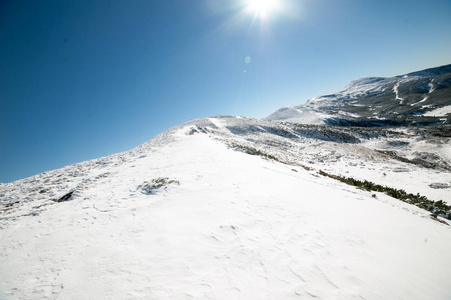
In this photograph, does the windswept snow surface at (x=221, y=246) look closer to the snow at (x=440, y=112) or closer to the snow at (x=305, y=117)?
the snow at (x=305, y=117)

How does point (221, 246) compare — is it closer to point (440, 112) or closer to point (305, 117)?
point (305, 117)

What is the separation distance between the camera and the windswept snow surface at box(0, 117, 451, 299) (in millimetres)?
3123

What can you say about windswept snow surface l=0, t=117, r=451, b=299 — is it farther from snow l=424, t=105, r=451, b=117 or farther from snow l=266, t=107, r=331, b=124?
snow l=424, t=105, r=451, b=117

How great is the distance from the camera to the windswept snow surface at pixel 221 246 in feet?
10.2

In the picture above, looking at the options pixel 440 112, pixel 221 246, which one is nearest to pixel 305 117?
pixel 440 112

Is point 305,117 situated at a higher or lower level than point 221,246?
higher

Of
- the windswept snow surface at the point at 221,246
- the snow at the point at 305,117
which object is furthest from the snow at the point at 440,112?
the windswept snow surface at the point at 221,246

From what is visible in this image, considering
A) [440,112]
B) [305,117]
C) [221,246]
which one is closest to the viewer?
[221,246]

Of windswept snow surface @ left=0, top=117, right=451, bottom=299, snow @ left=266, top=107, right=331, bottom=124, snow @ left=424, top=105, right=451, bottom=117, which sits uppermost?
snow @ left=266, top=107, right=331, bottom=124

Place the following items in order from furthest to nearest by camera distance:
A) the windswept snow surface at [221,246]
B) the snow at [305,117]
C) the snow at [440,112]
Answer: the snow at [305,117], the snow at [440,112], the windswept snow surface at [221,246]

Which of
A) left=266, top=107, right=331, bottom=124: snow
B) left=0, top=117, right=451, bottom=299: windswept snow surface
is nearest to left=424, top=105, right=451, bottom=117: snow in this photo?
left=266, top=107, right=331, bottom=124: snow

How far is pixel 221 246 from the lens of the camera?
4078mm

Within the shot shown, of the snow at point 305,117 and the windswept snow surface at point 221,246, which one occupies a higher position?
the snow at point 305,117

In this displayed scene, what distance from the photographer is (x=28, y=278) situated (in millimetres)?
3510
